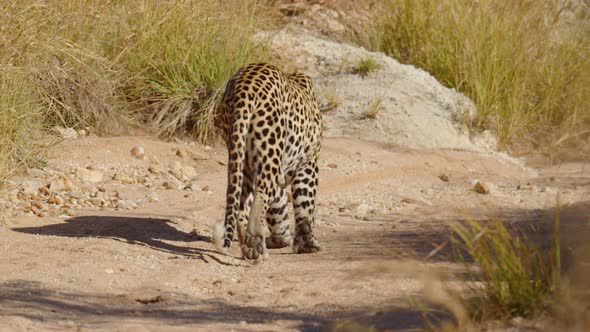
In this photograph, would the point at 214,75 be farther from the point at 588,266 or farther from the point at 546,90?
the point at 588,266

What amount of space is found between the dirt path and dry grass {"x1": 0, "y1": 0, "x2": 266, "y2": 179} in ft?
1.21

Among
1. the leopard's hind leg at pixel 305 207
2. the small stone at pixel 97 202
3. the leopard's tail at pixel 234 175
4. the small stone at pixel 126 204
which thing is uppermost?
the leopard's tail at pixel 234 175

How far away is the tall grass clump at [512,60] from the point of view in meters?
11.0

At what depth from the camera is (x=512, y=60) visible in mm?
11211

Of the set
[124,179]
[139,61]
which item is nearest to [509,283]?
[124,179]

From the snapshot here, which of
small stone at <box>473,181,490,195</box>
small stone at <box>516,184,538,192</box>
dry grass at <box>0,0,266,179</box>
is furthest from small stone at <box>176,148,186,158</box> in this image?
small stone at <box>516,184,538,192</box>

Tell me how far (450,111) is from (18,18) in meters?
4.96

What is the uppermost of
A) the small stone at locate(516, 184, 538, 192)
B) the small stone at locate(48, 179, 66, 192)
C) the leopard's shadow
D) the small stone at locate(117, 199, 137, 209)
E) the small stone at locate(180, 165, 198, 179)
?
the leopard's shadow

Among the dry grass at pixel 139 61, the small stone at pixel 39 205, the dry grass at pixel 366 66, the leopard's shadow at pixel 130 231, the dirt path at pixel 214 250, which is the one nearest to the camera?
the dirt path at pixel 214 250

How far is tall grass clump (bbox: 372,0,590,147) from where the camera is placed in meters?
11.0

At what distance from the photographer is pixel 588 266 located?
503 cm

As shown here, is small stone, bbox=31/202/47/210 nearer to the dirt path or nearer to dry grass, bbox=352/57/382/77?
the dirt path

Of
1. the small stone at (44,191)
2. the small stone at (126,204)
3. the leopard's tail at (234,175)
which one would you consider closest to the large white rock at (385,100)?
the small stone at (126,204)

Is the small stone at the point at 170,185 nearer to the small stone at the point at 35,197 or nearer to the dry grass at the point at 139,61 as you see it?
the dry grass at the point at 139,61
